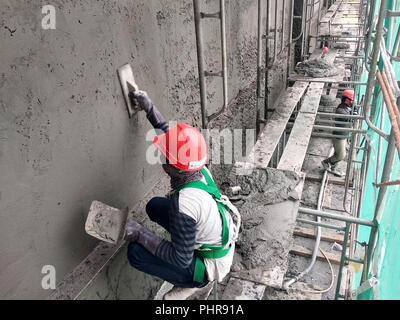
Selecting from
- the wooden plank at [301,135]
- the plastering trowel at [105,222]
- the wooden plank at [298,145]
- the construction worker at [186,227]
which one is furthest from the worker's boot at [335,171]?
the plastering trowel at [105,222]

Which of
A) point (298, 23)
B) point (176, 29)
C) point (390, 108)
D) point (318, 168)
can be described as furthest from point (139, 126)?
point (318, 168)

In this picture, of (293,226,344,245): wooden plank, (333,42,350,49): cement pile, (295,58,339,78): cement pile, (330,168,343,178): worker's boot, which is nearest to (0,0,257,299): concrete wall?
(293,226,344,245): wooden plank

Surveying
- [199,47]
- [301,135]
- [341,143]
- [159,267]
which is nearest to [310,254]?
[301,135]

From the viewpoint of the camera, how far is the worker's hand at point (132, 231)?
194 cm

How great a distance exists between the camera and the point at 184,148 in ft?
5.87

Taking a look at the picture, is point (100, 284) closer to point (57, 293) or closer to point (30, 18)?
point (57, 293)

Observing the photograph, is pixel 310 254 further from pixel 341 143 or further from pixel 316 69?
→ pixel 316 69

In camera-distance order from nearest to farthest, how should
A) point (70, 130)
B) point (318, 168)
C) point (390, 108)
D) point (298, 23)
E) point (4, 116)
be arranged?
point (4, 116)
point (70, 130)
point (390, 108)
point (298, 23)
point (318, 168)

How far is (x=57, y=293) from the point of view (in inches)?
68.8

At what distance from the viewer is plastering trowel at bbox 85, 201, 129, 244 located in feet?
5.92

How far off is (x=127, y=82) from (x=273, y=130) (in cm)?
285

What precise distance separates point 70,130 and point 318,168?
262 inches

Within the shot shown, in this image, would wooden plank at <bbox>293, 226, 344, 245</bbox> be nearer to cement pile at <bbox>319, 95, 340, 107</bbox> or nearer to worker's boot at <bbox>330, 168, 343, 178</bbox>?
worker's boot at <bbox>330, 168, 343, 178</bbox>
